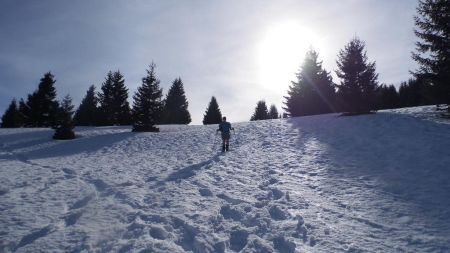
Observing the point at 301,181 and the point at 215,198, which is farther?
the point at 301,181

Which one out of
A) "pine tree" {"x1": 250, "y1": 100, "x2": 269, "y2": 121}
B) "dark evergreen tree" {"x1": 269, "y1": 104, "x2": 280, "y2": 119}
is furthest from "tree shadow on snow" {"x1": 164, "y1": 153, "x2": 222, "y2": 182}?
"dark evergreen tree" {"x1": 269, "y1": 104, "x2": 280, "y2": 119}

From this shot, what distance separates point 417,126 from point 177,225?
15737mm

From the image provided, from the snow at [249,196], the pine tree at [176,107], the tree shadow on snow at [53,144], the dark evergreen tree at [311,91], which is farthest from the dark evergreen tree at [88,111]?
the snow at [249,196]

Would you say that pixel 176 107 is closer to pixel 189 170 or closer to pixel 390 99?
pixel 390 99

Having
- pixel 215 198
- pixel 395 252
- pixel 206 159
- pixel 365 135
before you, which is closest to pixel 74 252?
pixel 215 198

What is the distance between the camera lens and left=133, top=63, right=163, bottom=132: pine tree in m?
32.7

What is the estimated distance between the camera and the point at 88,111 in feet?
194

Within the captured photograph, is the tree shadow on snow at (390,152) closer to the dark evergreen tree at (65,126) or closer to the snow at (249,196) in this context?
the snow at (249,196)

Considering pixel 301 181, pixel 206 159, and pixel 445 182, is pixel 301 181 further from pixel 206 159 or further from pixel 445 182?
pixel 206 159

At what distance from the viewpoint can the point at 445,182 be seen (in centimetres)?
1088

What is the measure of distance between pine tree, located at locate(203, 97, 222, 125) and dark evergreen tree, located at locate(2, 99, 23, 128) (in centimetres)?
3009

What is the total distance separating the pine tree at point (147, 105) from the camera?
1287 inches

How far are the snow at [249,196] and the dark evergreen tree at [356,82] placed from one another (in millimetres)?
5099

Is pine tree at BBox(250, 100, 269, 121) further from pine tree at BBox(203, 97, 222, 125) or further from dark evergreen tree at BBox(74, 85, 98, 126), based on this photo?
dark evergreen tree at BBox(74, 85, 98, 126)
